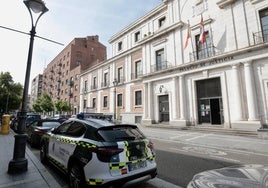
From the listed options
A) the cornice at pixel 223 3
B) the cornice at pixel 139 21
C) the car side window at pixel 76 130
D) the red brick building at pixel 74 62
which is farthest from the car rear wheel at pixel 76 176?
the red brick building at pixel 74 62

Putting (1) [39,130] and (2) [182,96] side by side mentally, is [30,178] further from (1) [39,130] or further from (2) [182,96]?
(2) [182,96]

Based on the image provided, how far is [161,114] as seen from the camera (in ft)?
63.5

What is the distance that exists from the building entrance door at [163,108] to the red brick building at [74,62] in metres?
26.2

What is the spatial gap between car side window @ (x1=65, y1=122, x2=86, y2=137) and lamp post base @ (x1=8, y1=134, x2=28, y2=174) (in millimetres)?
1499

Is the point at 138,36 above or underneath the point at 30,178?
above

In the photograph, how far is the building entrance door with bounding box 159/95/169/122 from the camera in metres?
18.7

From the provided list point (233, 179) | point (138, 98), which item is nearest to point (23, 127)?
point (233, 179)

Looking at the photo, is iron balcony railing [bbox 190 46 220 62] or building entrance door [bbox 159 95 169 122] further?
building entrance door [bbox 159 95 169 122]

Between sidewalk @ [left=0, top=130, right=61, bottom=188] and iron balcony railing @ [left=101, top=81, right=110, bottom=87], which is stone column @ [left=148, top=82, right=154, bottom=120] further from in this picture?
sidewalk @ [left=0, top=130, right=61, bottom=188]

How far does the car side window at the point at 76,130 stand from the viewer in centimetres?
397

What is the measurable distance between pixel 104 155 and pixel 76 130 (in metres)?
1.40

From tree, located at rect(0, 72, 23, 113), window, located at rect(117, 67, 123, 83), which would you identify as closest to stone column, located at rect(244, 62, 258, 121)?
window, located at rect(117, 67, 123, 83)

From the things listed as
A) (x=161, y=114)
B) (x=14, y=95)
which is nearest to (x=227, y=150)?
(x=161, y=114)

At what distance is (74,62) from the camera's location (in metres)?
46.2
